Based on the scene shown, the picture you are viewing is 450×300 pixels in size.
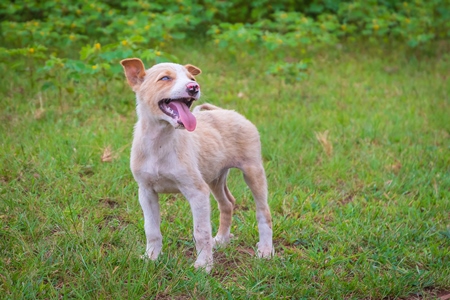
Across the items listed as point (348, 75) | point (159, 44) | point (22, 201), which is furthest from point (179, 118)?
point (348, 75)

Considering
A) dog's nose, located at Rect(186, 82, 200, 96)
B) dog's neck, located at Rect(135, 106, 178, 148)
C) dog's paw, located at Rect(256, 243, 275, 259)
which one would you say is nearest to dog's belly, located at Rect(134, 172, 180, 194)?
dog's neck, located at Rect(135, 106, 178, 148)

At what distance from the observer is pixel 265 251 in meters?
4.95

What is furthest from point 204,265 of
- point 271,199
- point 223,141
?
point 271,199

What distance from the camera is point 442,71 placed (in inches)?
430

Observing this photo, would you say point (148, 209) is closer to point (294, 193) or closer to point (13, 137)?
point (294, 193)

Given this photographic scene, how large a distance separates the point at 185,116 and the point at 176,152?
0.34 metres

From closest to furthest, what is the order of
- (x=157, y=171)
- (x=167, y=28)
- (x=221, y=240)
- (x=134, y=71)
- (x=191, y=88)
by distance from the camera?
(x=191, y=88), (x=157, y=171), (x=134, y=71), (x=221, y=240), (x=167, y=28)

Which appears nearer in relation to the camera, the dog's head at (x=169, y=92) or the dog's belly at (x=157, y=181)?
the dog's head at (x=169, y=92)

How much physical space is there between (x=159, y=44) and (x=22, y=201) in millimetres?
4990

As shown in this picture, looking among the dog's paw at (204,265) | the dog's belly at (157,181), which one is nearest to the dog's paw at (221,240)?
the dog's paw at (204,265)

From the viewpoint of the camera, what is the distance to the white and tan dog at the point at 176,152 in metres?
4.31

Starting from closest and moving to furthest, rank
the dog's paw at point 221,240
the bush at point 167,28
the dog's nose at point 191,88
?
the dog's nose at point 191,88
the dog's paw at point 221,240
the bush at point 167,28

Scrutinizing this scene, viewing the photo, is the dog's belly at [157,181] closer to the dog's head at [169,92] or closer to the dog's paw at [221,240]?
the dog's head at [169,92]

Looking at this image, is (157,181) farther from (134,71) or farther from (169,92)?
(134,71)
